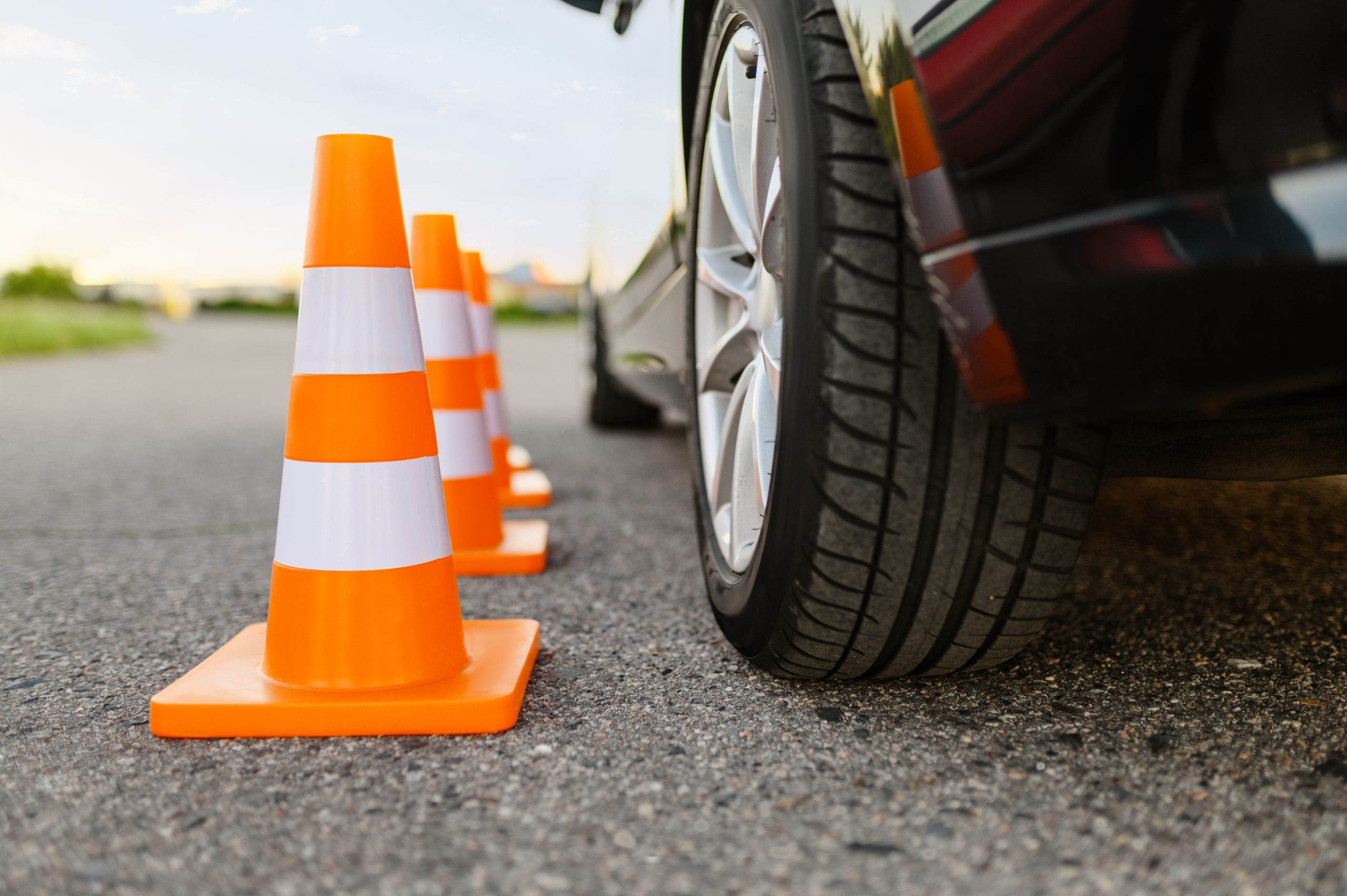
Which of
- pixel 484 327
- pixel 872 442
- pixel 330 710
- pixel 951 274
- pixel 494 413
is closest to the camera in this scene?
pixel 951 274

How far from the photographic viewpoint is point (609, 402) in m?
4.88

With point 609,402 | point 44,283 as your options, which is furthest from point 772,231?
point 44,283

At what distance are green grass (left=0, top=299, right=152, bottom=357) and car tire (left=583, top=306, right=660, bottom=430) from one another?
7.07 metres

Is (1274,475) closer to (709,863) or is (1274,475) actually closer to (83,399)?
(709,863)

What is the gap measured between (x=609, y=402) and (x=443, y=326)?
2567 mm

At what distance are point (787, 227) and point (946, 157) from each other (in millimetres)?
290

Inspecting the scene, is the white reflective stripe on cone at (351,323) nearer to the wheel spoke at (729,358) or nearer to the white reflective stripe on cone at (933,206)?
the wheel spoke at (729,358)

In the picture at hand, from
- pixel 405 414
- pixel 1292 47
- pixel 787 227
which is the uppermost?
pixel 1292 47

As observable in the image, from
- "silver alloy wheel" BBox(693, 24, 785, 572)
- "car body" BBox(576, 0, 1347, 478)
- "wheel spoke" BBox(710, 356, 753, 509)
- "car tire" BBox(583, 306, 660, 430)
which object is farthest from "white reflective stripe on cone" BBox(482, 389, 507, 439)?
"car body" BBox(576, 0, 1347, 478)

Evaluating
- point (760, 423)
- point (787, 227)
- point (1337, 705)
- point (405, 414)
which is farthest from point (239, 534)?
point (1337, 705)

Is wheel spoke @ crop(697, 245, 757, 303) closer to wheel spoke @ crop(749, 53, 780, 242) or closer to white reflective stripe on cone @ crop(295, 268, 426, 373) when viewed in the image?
wheel spoke @ crop(749, 53, 780, 242)

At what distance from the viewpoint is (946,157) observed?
3.18ft

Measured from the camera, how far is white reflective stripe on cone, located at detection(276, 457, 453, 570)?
1419 millimetres

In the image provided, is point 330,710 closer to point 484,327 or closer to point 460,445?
point 460,445
